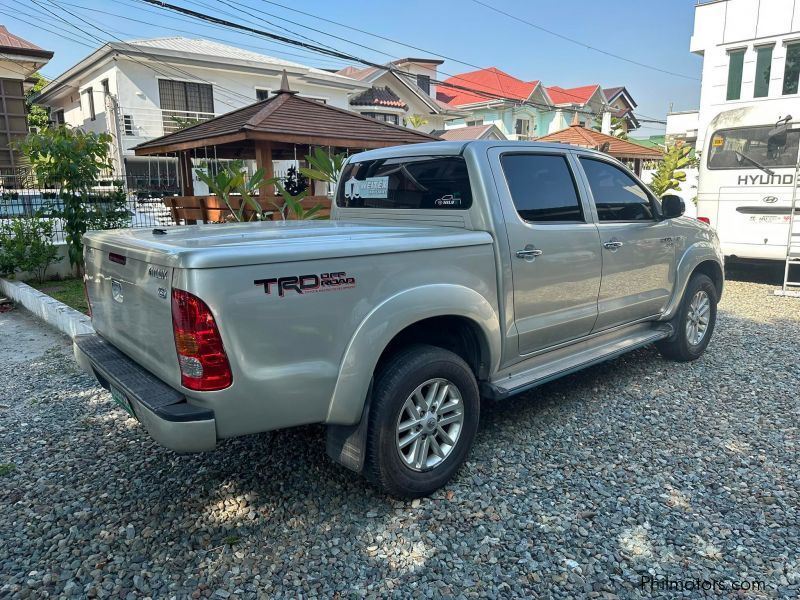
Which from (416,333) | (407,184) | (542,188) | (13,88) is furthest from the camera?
(13,88)

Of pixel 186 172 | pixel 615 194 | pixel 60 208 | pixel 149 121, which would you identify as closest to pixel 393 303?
pixel 615 194

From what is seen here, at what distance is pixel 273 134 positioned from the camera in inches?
342

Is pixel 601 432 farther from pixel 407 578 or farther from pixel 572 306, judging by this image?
pixel 407 578

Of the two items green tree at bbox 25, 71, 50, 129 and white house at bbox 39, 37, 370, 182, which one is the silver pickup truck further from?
green tree at bbox 25, 71, 50, 129

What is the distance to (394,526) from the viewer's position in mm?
2922

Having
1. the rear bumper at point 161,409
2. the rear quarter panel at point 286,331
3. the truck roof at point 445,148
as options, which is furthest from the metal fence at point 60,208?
the rear quarter panel at point 286,331

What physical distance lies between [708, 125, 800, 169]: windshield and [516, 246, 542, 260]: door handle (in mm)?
7496

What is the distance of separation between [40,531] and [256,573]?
1202mm

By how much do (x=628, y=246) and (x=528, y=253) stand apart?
1274 millimetres

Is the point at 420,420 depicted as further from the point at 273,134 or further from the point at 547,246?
the point at 273,134

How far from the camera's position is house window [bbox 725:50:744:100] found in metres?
20.0

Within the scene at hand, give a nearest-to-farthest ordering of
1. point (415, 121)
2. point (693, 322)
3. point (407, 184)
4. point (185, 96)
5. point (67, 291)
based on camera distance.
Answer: point (407, 184), point (693, 322), point (67, 291), point (185, 96), point (415, 121)

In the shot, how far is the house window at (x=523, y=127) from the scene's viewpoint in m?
35.8

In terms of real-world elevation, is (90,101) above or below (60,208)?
above
